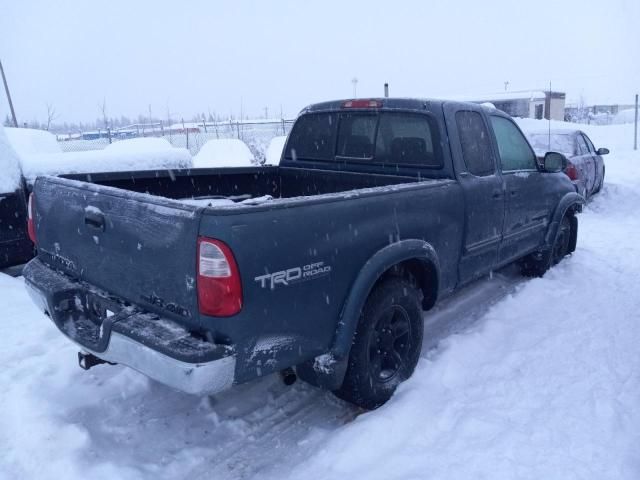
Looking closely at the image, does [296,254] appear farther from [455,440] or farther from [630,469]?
[630,469]

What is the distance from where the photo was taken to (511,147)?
4.93 m

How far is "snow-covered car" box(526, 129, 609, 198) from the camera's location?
9867 mm

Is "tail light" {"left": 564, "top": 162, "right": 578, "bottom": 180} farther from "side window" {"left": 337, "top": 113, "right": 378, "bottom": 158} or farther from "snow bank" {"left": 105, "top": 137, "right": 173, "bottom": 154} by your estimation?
"snow bank" {"left": 105, "top": 137, "right": 173, "bottom": 154}

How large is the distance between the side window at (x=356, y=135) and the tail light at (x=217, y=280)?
92.5 inches

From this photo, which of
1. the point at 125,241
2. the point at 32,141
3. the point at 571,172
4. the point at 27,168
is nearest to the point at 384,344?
the point at 125,241

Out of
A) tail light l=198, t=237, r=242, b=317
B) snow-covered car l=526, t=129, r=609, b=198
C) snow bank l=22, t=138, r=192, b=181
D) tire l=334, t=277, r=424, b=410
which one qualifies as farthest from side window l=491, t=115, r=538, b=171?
snow-covered car l=526, t=129, r=609, b=198

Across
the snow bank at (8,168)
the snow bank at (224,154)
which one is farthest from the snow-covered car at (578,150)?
the snow bank at (8,168)

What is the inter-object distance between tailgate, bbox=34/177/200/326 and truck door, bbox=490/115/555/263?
3.14 metres

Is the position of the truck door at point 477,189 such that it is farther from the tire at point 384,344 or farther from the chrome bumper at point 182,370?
the chrome bumper at point 182,370

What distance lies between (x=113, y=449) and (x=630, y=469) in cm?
280

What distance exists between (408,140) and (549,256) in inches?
108

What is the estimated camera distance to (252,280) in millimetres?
2400

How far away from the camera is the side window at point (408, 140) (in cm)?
401

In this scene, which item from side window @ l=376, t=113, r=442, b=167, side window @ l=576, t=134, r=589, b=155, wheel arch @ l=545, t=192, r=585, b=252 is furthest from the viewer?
side window @ l=576, t=134, r=589, b=155
